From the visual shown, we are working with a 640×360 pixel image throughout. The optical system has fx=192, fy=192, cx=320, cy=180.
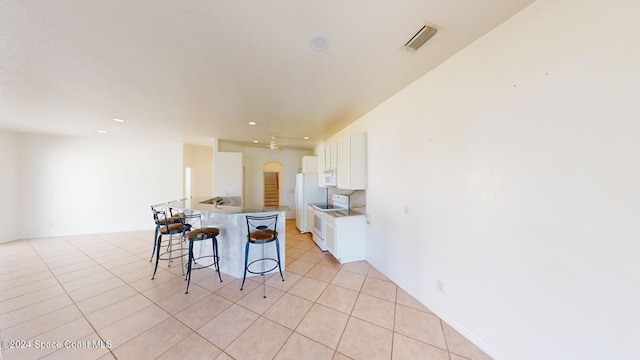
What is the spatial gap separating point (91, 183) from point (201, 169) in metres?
2.68

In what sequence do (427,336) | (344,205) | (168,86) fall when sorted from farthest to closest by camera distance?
(344,205), (168,86), (427,336)

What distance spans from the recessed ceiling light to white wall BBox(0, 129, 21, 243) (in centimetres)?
792

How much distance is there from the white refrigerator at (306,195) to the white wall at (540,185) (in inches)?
138

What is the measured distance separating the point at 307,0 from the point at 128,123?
4.70 metres

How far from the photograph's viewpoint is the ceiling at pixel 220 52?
1355 millimetres

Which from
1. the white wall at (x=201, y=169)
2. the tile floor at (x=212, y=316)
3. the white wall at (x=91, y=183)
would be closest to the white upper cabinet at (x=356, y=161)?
the tile floor at (x=212, y=316)

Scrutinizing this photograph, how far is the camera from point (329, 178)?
170 inches

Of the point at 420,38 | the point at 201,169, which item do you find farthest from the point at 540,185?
the point at 201,169

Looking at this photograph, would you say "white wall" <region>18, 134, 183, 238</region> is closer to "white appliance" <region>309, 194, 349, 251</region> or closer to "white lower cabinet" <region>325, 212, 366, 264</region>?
"white appliance" <region>309, 194, 349, 251</region>

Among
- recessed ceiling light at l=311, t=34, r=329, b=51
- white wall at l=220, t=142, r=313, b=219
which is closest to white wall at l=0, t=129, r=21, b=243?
white wall at l=220, t=142, r=313, b=219

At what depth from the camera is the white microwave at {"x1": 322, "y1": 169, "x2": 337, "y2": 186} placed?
407 cm

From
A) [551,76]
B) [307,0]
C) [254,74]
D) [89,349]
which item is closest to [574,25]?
[551,76]

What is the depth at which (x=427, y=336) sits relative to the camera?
1828 mm

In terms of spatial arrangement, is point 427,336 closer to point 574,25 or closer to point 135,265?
point 574,25
